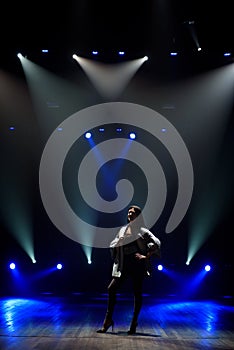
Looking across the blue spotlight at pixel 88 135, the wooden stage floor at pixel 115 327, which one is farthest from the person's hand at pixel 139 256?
the blue spotlight at pixel 88 135

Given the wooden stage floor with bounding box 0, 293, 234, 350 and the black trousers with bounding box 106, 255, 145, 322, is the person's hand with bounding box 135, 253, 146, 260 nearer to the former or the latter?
the black trousers with bounding box 106, 255, 145, 322

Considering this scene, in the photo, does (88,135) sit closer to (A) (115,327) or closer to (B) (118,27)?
(B) (118,27)

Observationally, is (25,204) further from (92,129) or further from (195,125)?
(195,125)

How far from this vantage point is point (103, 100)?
29.6 ft

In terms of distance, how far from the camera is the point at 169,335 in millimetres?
4523

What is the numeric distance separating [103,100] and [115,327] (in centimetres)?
519

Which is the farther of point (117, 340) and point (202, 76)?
point (202, 76)

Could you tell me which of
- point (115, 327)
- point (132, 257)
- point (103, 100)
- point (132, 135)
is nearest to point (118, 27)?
point (103, 100)

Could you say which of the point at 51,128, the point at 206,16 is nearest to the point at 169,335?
the point at 206,16

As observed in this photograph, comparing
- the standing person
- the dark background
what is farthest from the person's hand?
the dark background

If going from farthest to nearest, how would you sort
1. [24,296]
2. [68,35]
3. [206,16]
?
1. [24,296]
2. [68,35]
3. [206,16]

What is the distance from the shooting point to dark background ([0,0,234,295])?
23.2 feet

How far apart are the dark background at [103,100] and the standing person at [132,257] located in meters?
3.92

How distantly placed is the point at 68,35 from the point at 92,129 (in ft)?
8.76
